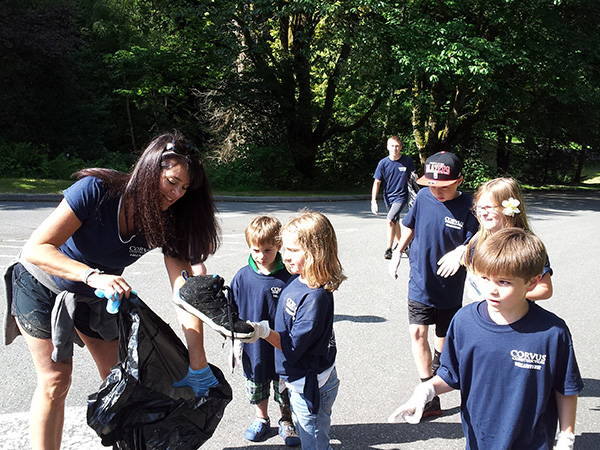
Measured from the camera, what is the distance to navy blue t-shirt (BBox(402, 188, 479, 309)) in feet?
13.4

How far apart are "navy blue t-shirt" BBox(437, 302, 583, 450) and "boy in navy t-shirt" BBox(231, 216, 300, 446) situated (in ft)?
4.48

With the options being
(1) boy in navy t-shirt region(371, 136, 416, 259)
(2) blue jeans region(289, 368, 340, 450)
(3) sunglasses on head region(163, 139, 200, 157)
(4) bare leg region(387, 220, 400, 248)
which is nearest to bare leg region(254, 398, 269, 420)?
(2) blue jeans region(289, 368, 340, 450)

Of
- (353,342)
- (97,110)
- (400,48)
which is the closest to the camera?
(353,342)

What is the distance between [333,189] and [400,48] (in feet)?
20.4

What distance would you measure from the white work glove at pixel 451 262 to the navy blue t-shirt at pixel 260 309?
1.04 m

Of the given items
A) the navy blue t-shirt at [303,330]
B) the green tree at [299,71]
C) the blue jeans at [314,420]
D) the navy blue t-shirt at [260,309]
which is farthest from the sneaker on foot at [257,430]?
the green tree at [299,71]

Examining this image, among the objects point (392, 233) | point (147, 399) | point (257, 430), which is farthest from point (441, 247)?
point (392, 233)

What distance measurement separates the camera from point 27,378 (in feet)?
14.7

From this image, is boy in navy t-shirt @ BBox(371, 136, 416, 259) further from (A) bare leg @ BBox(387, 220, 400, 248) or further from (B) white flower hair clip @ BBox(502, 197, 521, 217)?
(B) white flower hair clip @ BBox(502, 197, 521, 217)

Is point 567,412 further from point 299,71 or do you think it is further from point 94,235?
point 299,71

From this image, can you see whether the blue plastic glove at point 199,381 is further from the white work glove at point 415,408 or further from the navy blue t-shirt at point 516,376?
the navy blue t-shirt at point 516,376

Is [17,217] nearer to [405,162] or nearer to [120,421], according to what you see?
[405,162]

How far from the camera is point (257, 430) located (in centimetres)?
371

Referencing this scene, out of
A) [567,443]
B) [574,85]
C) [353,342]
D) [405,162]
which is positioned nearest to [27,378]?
[353,342]
